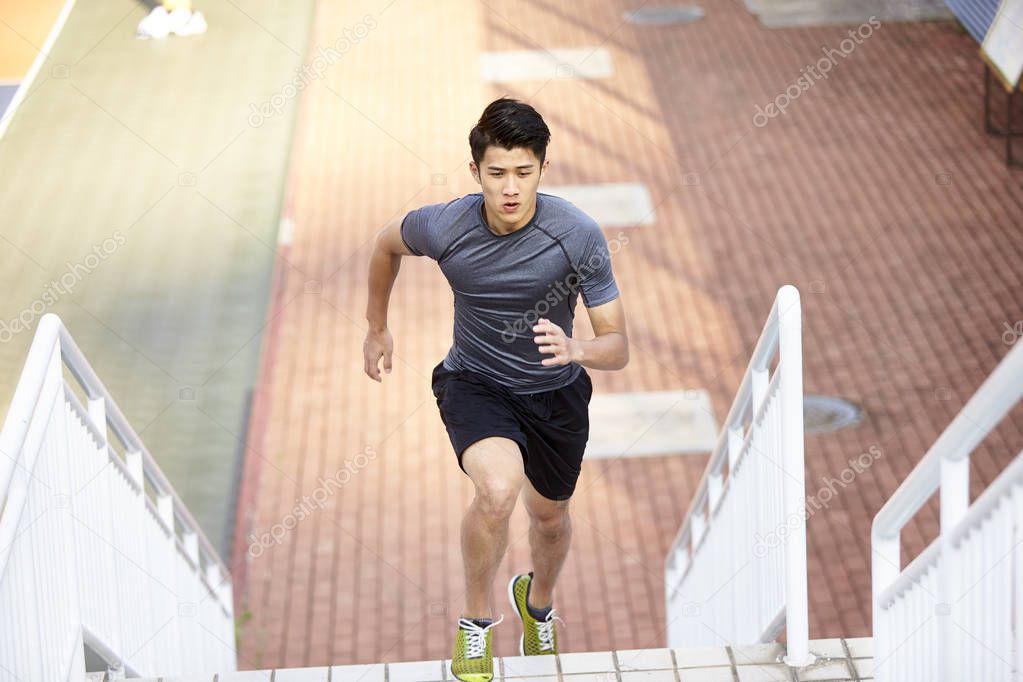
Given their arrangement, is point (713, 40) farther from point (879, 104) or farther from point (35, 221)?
point (35, 221)

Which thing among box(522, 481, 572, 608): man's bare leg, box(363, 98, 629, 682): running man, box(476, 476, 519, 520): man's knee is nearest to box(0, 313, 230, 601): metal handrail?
box(363, 98, 629, 682): running man

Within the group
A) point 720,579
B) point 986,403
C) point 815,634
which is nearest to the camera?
point 986,403

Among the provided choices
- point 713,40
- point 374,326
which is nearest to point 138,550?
point 374,326

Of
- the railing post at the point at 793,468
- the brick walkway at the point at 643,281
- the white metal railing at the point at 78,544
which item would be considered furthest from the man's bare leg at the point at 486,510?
the brick walkway at the point at 643,281

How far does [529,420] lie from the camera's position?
171 inches

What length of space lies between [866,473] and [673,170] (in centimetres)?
465

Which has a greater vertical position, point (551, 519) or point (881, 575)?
point (551, 519)

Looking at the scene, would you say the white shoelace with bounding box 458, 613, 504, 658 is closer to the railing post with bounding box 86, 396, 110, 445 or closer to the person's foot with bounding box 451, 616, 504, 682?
the person's foot with bounding box 451, 616, 504, 682

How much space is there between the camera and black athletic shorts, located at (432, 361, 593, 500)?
13.9ft

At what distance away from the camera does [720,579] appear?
18.4 ft

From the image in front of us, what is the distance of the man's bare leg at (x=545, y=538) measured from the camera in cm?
466

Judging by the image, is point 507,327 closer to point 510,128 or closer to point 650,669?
point 510,128

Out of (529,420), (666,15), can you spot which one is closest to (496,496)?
(529,420)

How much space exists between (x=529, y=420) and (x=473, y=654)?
0.75 m
